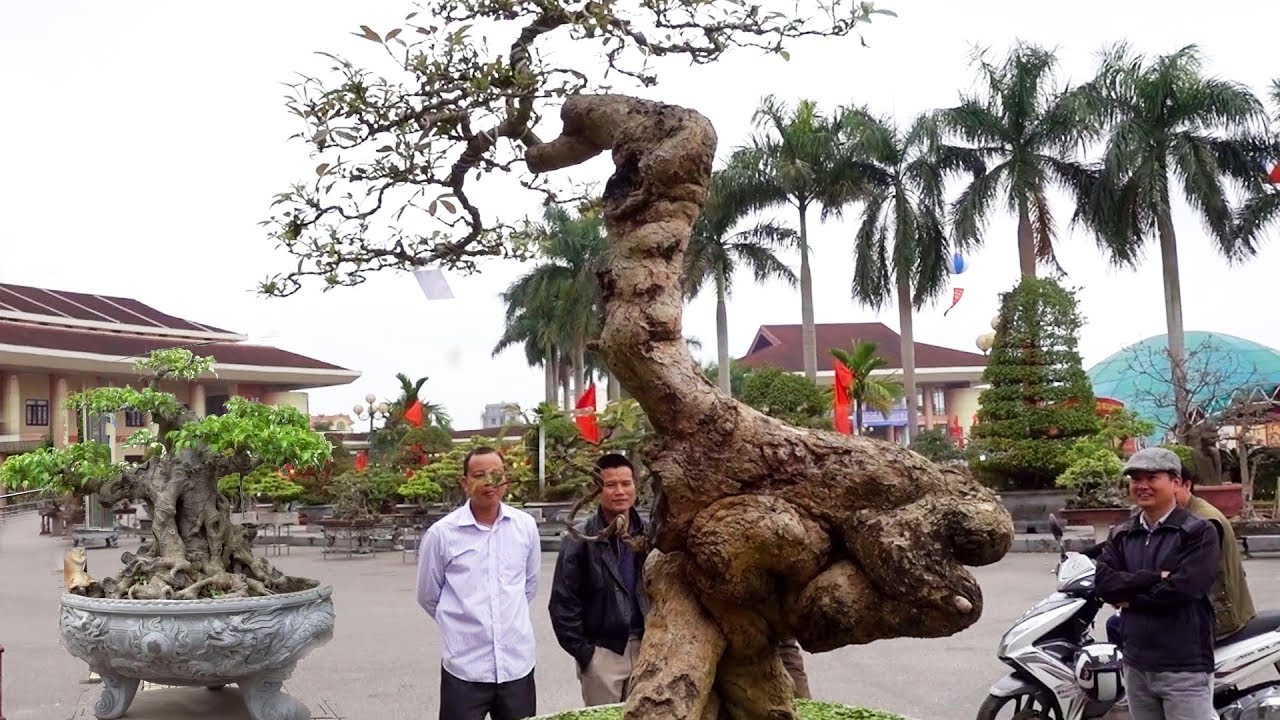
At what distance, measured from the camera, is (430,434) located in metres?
29.1

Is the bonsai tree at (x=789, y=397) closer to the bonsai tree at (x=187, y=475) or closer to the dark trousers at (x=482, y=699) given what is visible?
the bonsai tree at (x=187, y=475)

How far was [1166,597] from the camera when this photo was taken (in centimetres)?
340

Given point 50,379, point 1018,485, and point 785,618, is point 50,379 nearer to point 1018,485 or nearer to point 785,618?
point 1018,485

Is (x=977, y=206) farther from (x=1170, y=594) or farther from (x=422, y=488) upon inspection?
(x=1170, y=594)

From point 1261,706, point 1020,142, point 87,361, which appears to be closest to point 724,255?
point 1020,142

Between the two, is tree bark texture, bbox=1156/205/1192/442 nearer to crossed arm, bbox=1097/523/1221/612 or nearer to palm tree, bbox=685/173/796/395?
palm tree, bbox=685/173/796/395

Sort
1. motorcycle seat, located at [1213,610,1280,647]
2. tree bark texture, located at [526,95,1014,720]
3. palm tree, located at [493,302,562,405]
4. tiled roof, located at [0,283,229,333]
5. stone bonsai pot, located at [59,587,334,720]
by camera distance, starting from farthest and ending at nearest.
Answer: palm tree, located at [493,302,562,405], tiled roof, located at [0,283,229,333], stone bonsai pot, located at [59,587,334,720], motorcycle seat, located at [1213,610,1280,647], tree bark texture, located at [526,95,1014,720]

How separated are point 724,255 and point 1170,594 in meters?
23.8

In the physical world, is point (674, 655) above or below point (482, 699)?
above

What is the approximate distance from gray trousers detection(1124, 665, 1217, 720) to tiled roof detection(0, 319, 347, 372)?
26.6 m

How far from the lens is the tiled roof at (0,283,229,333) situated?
33438 millimetres

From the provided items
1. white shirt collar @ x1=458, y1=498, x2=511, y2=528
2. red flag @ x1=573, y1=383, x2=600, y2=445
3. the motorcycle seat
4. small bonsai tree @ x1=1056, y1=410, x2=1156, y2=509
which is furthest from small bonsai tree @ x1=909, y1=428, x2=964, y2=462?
white shirt collar @ x1=458, y1=498, x2=511, y2=528

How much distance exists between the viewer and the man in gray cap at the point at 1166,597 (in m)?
3.40

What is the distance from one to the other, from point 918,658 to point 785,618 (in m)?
5.37
